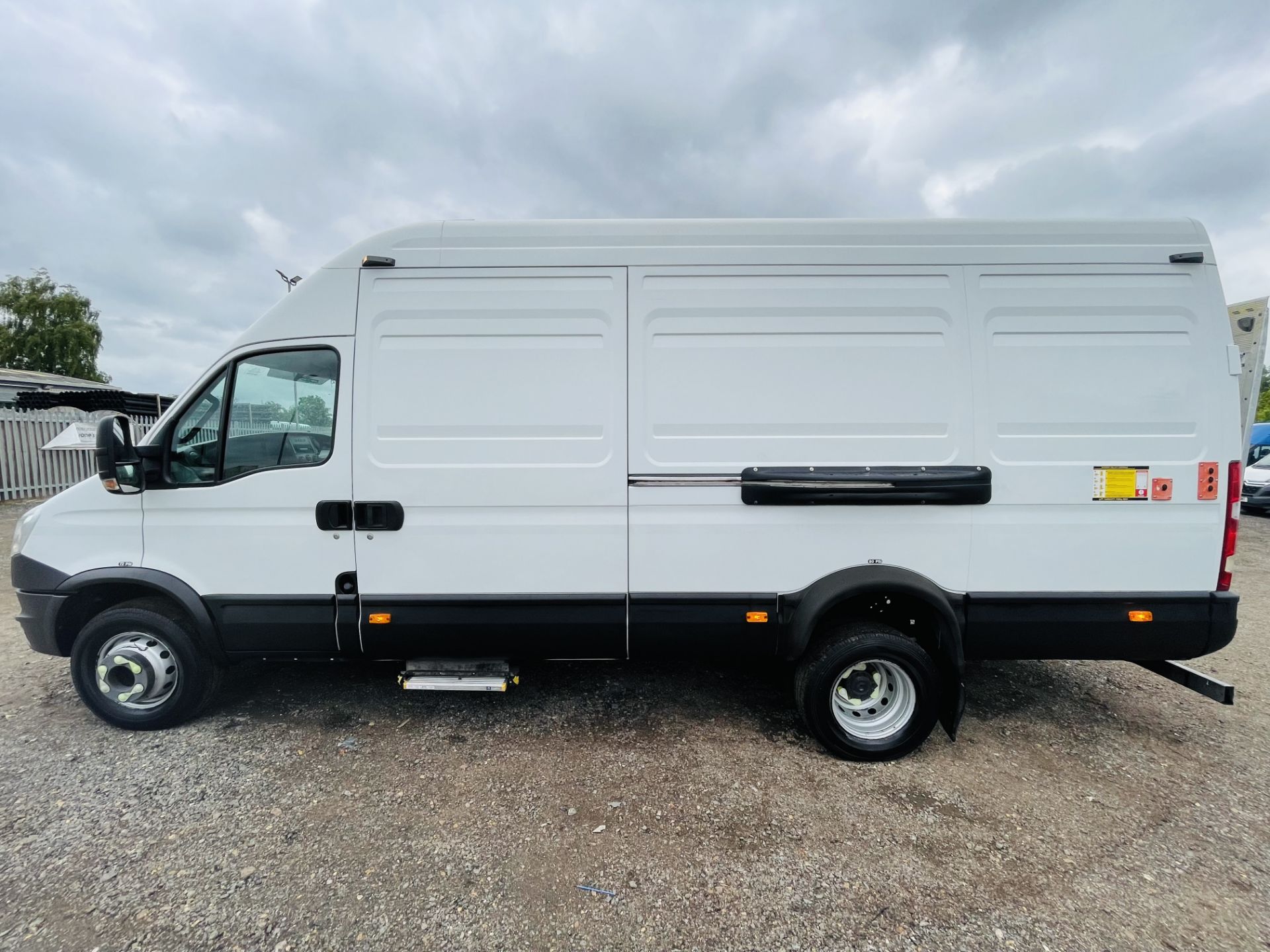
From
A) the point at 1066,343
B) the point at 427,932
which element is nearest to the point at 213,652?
the point at 427,932

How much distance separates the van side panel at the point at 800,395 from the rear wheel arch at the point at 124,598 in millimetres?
2269

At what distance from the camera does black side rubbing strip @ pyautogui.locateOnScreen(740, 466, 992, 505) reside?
2.52 meters

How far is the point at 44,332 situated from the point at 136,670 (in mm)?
42422

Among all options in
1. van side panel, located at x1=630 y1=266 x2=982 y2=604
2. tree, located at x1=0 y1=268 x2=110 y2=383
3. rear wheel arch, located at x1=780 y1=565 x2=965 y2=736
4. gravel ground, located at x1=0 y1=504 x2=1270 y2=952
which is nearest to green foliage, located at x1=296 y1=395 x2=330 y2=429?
van side panel, located at x1=630 y1=266 x2=982 y2=604

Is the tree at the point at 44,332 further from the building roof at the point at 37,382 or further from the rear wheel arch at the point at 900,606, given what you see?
the rear wheel arch at the point at 900,606

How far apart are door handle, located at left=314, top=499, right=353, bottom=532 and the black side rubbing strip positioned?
6.34ft

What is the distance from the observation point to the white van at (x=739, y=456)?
254 cm

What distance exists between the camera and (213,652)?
9.12 feet

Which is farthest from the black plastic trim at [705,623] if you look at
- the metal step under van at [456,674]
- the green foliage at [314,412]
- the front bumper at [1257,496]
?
the front bumper at [1257,496]

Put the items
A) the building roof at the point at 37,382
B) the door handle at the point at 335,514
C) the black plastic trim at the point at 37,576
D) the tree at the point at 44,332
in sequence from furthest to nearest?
the tree at the point at 44,332 < the building roof at the point at 37,382 < the black plastic trim at the point at 37,576 < the door handle at the point at 335,514

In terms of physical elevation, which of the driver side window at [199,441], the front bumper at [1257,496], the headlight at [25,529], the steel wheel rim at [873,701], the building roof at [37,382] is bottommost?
the steel wheel rim at [873,701]

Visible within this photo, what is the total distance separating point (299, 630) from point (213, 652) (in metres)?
0.52

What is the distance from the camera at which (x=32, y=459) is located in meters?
10.2

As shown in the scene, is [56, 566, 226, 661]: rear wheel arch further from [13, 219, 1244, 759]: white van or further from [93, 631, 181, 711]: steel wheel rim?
[93, 631, 181, 711]: steel wheel rim
